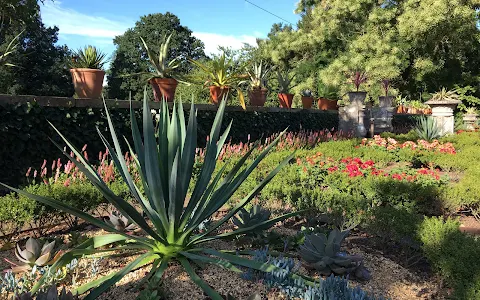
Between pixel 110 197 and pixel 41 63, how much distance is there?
24.0 metres

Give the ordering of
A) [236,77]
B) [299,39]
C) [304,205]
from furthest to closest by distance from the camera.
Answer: [299,39] < [236,77] < [304,205]

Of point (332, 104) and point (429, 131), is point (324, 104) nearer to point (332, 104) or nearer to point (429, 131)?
point (332, 104)

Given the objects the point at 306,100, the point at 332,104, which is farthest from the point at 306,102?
the point at 332,104

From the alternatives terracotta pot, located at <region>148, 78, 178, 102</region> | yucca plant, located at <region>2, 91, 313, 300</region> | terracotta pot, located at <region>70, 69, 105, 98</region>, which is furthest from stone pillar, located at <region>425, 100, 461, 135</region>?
yucca plant, located at <region>2, 91, 313, 300</region>

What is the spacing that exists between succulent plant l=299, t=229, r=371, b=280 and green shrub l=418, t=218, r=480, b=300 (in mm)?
506

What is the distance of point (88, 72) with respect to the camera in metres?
5.70

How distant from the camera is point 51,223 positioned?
3.43 m

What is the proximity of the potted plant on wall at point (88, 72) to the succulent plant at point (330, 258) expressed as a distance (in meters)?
4.50

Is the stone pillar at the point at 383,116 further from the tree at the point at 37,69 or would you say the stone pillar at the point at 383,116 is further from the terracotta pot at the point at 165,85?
the tree at the point at 37,69

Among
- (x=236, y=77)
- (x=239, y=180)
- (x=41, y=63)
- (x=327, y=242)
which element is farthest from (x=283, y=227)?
(x=41, y=63)

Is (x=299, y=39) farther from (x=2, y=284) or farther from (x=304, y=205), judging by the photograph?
(x=2, y=284)

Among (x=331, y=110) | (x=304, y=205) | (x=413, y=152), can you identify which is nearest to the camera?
(x=304, y=205)

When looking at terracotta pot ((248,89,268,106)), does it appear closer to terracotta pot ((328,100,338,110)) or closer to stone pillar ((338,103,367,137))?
stone pillar ((338,103,367,137))

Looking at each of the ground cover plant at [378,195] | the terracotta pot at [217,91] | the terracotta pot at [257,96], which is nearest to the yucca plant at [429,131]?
the ground cover plant at [378,195]
